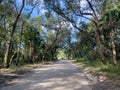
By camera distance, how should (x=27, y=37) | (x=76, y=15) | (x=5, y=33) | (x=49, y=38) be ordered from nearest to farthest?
(x=76, y=15)
(x=5, y=33)
(x=27, y=37)
(x=49, y=38)

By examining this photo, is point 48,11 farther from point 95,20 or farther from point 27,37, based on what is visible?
point 27,37

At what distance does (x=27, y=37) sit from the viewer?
146 ft

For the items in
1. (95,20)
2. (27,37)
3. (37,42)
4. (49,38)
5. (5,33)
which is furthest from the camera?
(49,38)

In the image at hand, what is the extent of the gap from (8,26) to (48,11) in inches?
469

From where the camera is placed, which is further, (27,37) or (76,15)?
(27,37)

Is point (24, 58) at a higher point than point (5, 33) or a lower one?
lower

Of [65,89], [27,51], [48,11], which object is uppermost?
[48,11]

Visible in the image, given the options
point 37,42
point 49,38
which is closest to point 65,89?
point 37,42

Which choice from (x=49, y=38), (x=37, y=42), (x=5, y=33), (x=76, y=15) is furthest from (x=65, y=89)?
(x=49, y=38)

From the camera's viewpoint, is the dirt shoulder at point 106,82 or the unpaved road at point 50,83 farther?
the unpaved road at point 50,83

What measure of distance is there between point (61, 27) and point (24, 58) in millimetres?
14038

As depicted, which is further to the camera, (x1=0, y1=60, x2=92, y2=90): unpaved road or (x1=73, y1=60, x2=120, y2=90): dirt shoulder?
(x1=0, y1=60, x2=92, y2=90): unpaved road

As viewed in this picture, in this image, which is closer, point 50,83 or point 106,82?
point 106,82

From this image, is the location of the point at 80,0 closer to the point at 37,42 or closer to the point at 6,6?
the point at 6,6
